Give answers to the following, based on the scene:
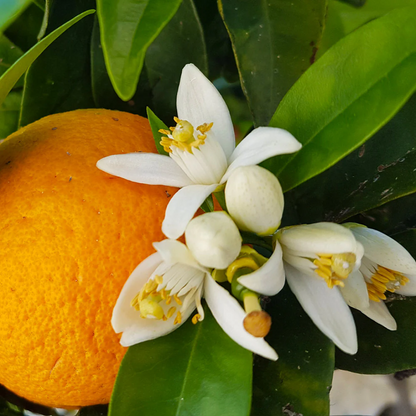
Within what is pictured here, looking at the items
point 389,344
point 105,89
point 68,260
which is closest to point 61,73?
point 105,89

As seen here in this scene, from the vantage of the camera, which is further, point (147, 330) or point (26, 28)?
point (26, 28)

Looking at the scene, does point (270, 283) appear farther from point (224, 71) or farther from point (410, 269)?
point (224, 71)

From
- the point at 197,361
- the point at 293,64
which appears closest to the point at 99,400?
the point at 197,361

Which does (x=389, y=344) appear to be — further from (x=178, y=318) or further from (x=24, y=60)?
(x=24, y=60)

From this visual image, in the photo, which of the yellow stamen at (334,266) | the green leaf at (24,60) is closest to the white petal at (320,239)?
the yellow stamen at (334,266)

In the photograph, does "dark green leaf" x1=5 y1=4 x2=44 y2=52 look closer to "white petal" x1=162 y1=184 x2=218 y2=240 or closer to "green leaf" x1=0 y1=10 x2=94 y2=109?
"green leaf" x1=0 y1=10 x2=94 y2=109

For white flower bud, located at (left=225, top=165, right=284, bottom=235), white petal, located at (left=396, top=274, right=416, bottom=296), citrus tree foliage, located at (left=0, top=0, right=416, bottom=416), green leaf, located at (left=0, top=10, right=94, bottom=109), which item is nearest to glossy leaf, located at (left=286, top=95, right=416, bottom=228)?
citrus tree foliage, located at (left=0, top=0, right=416, bottom=416)

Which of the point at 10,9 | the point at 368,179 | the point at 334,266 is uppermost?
the point at 10,9

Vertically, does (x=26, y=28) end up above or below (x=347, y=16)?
above

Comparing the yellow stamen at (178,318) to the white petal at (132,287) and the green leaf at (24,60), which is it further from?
the green leaf at (24,60)
